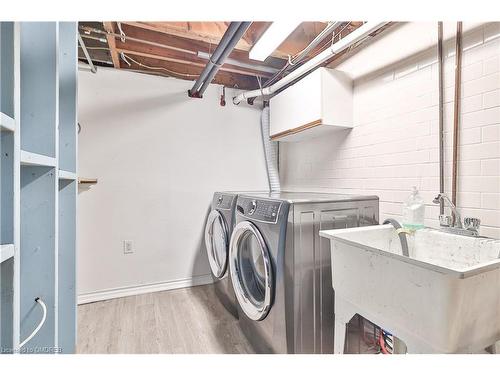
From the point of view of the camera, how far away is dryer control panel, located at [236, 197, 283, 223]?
1421 mm

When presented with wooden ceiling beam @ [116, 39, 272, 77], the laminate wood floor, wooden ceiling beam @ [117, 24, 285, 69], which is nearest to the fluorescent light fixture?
wooden ceiling beam @ [117, 24, 285, 69]

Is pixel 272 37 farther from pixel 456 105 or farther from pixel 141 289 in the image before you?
pixel 141 289

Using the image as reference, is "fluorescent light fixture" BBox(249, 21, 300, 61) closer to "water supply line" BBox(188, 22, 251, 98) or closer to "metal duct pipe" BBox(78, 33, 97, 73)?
"water supply line" BBox(188, 22, 251, 98)

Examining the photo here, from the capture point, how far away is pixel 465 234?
1.18 meters

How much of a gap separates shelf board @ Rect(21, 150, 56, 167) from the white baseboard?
1.90 metres

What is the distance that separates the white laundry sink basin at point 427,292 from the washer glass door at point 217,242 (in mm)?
1026

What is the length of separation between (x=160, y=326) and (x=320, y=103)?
2064mm

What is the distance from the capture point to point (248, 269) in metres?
1.83

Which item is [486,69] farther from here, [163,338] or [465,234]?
[163,338]

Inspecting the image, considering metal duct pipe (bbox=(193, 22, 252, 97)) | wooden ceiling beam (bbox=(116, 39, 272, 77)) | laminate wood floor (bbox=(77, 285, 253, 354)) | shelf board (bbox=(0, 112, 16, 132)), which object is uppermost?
wooden ceiling beam (bbox=(116, 39, 272, 77))

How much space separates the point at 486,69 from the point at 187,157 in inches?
91.5

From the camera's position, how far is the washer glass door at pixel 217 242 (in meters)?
2.02

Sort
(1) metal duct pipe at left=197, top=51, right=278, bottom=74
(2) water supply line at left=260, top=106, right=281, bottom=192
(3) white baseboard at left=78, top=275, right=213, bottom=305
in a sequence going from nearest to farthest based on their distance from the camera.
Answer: (1) metal duct pipe at left=197, top=51, right=278, bottom=74, (3) white baseboard at left=78, top=275, right=213, bottom=305, (2) water supply line at left=260, top=106, right=281, bottom=192
